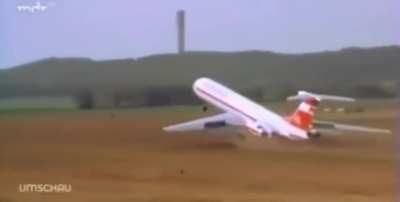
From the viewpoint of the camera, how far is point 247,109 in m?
2.86

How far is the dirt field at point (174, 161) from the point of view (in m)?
2.77

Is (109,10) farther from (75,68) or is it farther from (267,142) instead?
(267,142)

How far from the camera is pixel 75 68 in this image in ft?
9.63

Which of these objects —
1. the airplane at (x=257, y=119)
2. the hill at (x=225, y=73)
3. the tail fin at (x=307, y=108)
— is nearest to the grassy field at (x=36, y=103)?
the hill at (x=225, y=73)

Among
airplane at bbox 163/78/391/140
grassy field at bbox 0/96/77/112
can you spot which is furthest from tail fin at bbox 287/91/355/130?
grassy field at bbox 0/96/77/112

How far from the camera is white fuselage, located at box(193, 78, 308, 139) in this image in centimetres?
282

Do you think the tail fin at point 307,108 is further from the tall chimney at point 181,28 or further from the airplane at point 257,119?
the tall chimney at point 181,28

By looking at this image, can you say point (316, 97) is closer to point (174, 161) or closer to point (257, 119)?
point (257, 119)

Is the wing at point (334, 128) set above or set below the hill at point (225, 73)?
below

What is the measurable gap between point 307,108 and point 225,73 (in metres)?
0.27

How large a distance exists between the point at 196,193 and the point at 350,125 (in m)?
0.51

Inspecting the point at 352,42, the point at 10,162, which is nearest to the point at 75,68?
the point at 10,162

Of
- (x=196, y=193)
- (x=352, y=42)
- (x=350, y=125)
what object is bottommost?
(x=196, y=193)

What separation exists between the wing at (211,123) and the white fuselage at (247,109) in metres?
0.02
